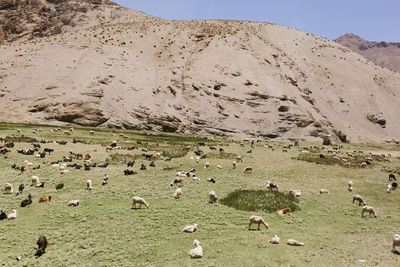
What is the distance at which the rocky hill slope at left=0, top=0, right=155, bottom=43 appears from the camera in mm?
125438

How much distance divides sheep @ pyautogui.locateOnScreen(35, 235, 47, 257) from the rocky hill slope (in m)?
Result: 127

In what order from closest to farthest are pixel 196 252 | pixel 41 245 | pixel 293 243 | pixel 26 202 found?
pixel 196 252
pixel 41 245
pixel 293 243
pixel 26 202

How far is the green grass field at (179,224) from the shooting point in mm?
11992

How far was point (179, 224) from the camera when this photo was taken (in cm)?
1552

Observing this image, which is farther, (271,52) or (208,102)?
(271,52)

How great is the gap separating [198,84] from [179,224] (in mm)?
70607

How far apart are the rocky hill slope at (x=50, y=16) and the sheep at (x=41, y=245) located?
127 m

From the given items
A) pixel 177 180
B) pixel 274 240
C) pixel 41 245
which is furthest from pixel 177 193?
pixel 41 245

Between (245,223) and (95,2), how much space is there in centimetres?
15222

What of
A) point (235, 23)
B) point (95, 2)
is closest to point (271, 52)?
point (235, 23)

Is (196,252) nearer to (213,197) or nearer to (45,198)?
(213,197)

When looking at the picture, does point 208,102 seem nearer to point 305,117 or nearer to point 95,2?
point 305,117

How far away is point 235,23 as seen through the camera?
404 ft

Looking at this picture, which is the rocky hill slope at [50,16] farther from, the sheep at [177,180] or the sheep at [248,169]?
the sheep at [177,180]
